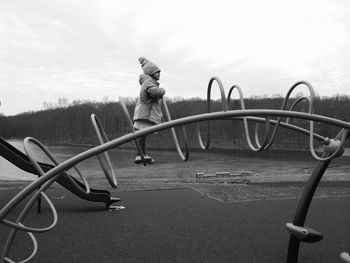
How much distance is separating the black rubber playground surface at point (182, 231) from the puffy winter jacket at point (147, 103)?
6.42ft

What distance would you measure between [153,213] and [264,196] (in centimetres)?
345

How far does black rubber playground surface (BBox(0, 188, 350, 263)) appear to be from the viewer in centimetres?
542

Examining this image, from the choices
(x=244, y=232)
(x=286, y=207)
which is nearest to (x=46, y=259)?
(x=244, y=232)

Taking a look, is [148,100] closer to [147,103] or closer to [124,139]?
[147,103]

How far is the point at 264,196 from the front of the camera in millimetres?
9984

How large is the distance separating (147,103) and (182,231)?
9.07ft

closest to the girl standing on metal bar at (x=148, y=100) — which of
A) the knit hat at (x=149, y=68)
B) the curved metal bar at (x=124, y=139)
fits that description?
the knit hat at (x=149, y=68)

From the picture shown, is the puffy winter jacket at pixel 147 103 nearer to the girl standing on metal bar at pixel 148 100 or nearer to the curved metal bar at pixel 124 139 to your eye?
the girl standing on metal bar at pixel 148 100

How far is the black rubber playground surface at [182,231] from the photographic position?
17.8 ft

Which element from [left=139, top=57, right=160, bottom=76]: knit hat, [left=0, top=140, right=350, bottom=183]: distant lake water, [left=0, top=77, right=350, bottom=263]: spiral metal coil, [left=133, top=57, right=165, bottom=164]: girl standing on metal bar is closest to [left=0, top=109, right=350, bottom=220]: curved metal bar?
[left=0, top=77, right=350, bottom=263]: spiral metal coil

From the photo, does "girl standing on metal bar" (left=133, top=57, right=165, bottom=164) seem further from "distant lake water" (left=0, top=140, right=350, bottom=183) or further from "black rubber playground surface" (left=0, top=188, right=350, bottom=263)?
"distant lake water" (left=0, top=140, right=350, bottom=183)

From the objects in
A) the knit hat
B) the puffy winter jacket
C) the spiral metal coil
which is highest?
the knit hat

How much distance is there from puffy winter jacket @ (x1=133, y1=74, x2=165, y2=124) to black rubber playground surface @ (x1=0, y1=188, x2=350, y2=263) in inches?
77.0

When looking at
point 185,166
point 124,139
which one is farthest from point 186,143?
point 185,166
